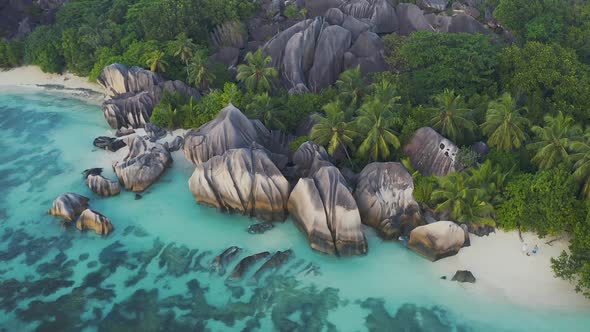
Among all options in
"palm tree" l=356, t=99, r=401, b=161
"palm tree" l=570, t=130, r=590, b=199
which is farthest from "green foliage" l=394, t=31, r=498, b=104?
"palm tree" l=570, t=130, r=590, b=199

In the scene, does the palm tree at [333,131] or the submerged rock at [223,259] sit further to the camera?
the palm tree at [333,131]

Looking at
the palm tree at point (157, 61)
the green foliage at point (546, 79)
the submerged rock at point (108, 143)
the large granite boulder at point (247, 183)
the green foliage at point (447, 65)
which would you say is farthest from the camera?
the palm tree at point (157, 61)

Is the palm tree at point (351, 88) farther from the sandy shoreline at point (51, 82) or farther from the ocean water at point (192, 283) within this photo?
the sandy shoreline at point (51, 82)

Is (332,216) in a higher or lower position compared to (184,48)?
lower

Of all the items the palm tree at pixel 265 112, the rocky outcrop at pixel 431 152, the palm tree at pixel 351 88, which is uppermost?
the palm tree at pixel 351 88

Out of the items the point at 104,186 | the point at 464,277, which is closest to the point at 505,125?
the point at 464,277

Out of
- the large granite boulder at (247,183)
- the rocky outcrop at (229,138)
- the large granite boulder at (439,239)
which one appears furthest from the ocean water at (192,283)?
the rocky outcrop at (229,138)

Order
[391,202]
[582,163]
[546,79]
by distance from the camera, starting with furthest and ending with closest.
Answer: [546,79] < [391,202] < [582,163]

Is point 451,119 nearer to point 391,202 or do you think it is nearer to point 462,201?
point 462,201
